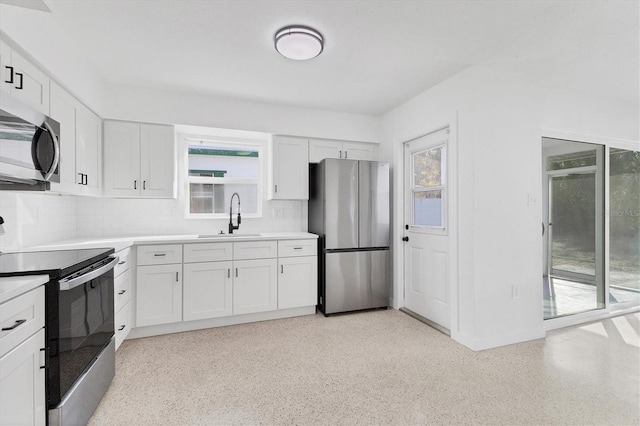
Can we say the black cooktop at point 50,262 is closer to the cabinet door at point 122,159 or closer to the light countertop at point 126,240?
the light countertop at point 126,240

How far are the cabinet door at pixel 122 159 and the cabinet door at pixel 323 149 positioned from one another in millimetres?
1978

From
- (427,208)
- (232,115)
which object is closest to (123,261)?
(232,115)

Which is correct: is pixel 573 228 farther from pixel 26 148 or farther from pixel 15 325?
pixel 26 148

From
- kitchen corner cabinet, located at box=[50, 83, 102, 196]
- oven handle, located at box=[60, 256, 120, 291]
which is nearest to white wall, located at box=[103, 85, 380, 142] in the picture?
kitchen corner cabinet, located at box=[50, 83, 102, 196]

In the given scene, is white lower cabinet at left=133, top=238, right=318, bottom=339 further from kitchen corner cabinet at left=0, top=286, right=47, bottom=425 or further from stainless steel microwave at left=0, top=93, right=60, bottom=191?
kitchen corner cabinet at left=0, top=286, right=47, bottom=425

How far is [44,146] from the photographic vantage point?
73.1 inches

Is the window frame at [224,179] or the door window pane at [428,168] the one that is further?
the window frame at [224,179]

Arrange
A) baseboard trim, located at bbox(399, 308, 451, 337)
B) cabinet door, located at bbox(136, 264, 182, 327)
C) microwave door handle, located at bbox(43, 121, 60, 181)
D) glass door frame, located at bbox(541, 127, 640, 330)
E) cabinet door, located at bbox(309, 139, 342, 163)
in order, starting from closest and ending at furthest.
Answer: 1. microwave door handle, located at bbox(43, 121, 60, 181)
2. cabinet door, located at bbox(136, 264, 182, 327)
3. baseboard trim, located at bbox(399, 308, 451, 337)
4. glass door frame, located at bbox(541, 127, 640, 330)
5. cabinet door, located at bbox(309, 139, 342, 163)

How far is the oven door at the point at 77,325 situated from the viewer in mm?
1460

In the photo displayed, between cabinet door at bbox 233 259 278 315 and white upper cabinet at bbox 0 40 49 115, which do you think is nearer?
white upper cabinet at bbox 0 40 49 115

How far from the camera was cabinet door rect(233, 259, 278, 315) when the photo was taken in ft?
10.8

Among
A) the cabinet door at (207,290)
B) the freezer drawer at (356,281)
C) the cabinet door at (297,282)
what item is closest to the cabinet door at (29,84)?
the cabinet door at (207,290)

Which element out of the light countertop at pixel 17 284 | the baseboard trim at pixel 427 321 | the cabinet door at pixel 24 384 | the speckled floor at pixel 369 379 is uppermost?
the light countertop at pixel 17 284

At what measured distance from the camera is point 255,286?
338 centimetres
